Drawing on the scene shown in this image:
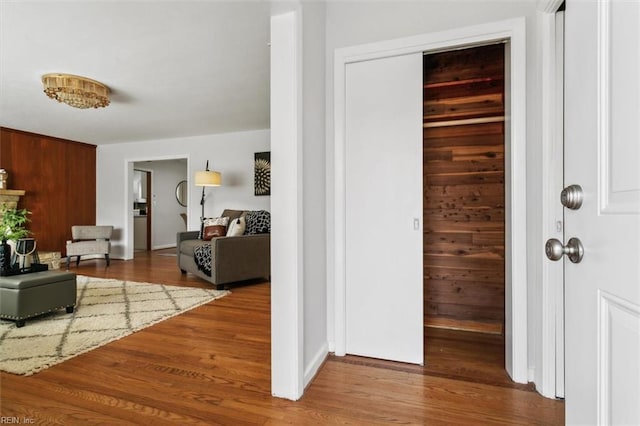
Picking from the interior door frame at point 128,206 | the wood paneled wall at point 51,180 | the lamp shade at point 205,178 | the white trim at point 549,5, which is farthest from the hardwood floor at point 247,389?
the wood paneled wall at point 51,180

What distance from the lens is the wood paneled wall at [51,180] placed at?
5164mm

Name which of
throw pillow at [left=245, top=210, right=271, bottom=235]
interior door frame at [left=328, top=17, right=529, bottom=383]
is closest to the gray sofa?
throw pillow at [left=245, top=210, right=271, bottom=235]

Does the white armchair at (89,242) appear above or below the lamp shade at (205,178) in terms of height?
below

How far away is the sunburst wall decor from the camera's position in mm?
5312

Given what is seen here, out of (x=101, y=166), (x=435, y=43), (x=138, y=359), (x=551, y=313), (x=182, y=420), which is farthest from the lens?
(x=101, y=166)

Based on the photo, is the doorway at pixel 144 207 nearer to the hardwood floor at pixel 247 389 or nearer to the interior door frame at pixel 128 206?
the interior door frame at pixel 128 206

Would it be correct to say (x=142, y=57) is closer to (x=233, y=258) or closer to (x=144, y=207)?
(x=233, y=258)

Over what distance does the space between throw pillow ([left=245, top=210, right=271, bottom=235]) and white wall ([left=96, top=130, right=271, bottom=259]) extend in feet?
2.72

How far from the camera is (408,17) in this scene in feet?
6.27

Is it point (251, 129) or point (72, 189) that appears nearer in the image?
point (251, 129)

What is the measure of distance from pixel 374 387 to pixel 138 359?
1471 millimetres

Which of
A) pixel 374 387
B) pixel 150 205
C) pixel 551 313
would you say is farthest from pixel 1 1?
pixel 150 205

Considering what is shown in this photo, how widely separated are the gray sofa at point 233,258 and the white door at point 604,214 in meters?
3.48

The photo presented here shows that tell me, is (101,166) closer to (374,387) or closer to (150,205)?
(150,205)
